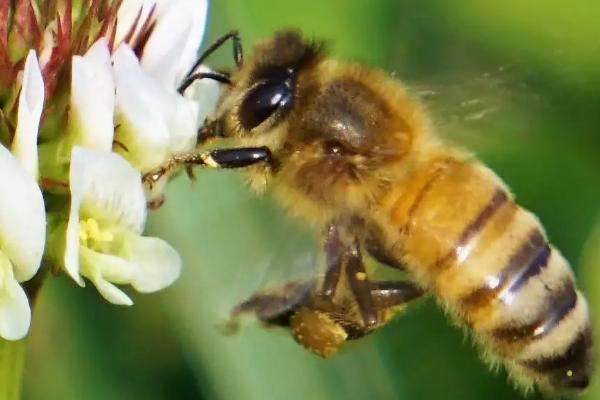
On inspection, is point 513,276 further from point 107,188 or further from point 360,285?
point 107,188

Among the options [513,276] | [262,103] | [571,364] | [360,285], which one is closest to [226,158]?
[262,103]

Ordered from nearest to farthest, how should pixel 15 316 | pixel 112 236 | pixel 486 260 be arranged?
pixel 15 316
pixel 112 236
pixel 486 260

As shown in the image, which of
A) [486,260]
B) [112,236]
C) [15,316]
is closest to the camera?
[15,316]

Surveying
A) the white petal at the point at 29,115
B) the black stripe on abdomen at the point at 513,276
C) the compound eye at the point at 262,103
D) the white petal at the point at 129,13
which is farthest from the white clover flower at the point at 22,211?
the black stripe on abdomen at the point at 513,276

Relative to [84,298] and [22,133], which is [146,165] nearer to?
[22,133]

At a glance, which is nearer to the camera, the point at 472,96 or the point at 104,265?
the point at 104,265

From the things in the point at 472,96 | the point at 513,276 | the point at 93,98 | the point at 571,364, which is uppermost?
the point at 93,98
